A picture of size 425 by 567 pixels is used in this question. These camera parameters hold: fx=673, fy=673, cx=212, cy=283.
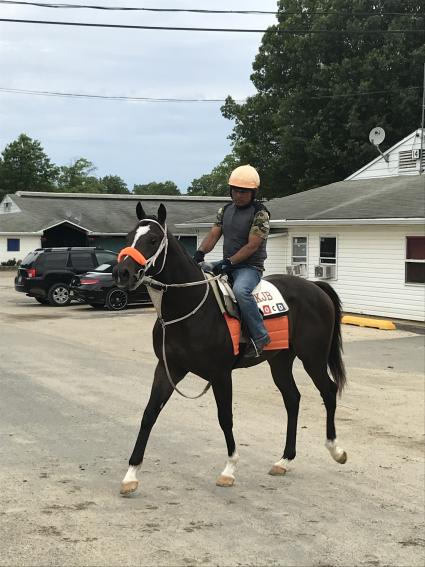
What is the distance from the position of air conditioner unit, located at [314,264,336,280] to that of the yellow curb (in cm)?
251

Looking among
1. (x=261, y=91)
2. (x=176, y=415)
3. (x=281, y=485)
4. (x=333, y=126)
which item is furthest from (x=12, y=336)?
(x=261, y=91)

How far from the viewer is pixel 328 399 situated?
625cm

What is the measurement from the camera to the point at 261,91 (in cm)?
4678

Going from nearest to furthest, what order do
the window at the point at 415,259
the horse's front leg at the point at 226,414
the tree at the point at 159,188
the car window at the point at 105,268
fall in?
1. the horse's front leg at the point at 226,414
2. the window at the point at 415,259
3. the car window at the point at 105,268
4. the tree at the point at 159,188

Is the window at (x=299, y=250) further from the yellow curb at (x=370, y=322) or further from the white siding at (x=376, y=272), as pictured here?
the yellow curb at (x=370, y=322)

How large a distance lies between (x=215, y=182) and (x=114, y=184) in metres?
21.8

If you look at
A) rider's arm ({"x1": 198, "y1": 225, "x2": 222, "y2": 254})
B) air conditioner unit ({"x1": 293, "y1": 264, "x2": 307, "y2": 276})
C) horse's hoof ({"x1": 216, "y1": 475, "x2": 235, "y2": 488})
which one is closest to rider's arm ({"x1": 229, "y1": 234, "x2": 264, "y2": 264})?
rider's arm ({"x1": 198, "y1": 225, "x2": 222, "y2": 254})

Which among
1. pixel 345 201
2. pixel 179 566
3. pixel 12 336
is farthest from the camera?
pixel 345 201

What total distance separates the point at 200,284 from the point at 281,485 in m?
1.86

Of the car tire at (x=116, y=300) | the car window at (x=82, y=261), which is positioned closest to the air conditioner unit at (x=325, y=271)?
the car tire at (x=116, y=300)

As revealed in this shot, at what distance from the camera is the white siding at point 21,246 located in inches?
1933

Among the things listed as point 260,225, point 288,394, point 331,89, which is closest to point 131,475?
point 288,394

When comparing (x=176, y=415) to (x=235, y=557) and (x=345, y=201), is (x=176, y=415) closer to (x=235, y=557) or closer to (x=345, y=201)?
(x=235, y=557)

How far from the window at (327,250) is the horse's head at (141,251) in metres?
17.3
